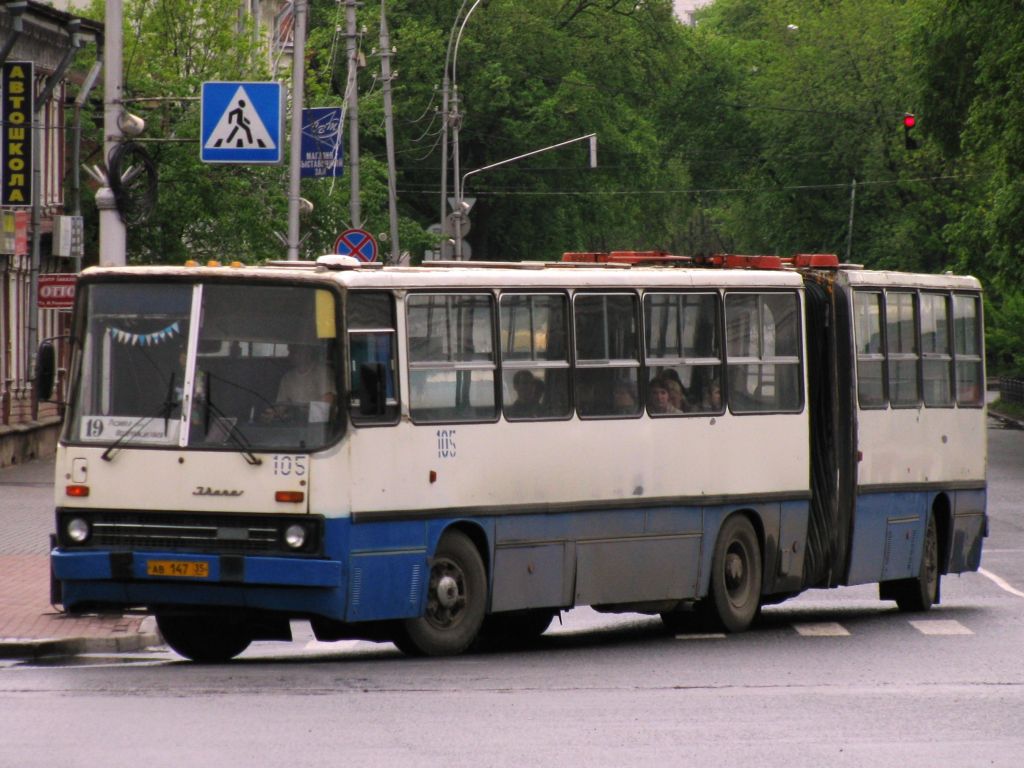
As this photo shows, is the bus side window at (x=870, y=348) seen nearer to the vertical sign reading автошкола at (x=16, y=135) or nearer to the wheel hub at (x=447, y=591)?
the wheel hub at (x=447, y=591)

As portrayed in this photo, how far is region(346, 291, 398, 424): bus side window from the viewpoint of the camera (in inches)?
546

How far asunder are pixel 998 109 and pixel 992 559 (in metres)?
22.6

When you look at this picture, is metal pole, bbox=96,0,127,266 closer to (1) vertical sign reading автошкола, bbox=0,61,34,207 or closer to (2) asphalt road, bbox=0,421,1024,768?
(2) asphalt road, bbox=0,421,1024,768

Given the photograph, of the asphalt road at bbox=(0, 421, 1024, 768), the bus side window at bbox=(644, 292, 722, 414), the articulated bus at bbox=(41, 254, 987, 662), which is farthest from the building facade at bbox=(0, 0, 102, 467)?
the asphalt road at bbox=(0, 421, 1024, 768)

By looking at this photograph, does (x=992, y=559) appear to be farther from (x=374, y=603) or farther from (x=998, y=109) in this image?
(x=998, y=109)

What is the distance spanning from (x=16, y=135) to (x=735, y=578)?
2839 centimetres

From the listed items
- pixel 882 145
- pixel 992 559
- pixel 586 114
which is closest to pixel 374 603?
pixel 992 559

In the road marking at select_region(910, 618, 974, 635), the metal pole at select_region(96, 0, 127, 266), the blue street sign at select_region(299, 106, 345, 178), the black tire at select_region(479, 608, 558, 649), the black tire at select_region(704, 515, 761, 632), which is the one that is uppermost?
the blue street sign at select_region(299, 106, 345, 178)

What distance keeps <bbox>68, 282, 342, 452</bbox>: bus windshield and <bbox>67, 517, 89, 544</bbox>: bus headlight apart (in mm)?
500

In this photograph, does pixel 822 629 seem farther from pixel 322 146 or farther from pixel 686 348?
pixel 322 146

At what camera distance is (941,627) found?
58.8ft

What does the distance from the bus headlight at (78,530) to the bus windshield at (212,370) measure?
0.50 meters

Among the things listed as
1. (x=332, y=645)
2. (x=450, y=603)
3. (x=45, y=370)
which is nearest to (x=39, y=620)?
(x=332, y=645)

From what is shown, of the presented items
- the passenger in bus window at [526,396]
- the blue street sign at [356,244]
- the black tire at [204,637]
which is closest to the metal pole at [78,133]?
the blue street sign at [356,244]
